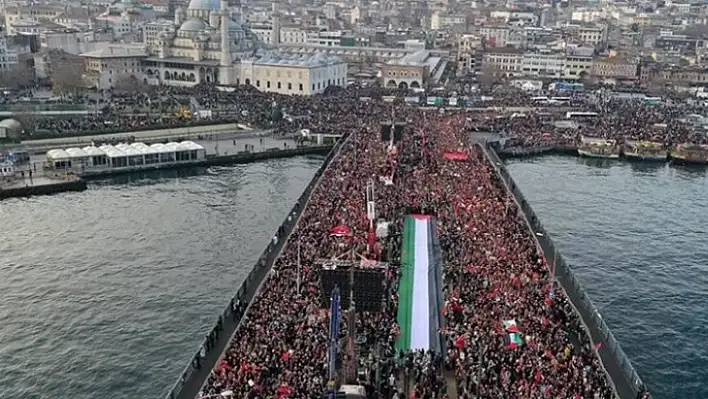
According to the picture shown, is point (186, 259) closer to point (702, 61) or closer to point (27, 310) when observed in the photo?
point (27, 310)

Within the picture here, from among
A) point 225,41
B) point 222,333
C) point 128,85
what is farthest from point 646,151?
point 128,85

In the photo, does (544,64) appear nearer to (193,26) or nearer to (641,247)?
(193,26)

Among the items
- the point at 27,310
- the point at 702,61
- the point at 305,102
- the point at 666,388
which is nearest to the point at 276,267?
the point at 27,310

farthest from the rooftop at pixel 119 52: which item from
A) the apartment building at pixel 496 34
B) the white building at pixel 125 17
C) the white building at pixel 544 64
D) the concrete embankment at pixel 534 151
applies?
the apartment building at pixel 496 34

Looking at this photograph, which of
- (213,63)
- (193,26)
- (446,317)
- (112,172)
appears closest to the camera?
(446,317)

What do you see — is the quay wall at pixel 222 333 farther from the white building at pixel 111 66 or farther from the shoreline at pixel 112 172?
the white building at pixel 111 66

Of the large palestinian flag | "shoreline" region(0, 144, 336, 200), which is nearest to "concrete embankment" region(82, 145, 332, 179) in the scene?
"shoreline" region(0, 144, 336, 200)
